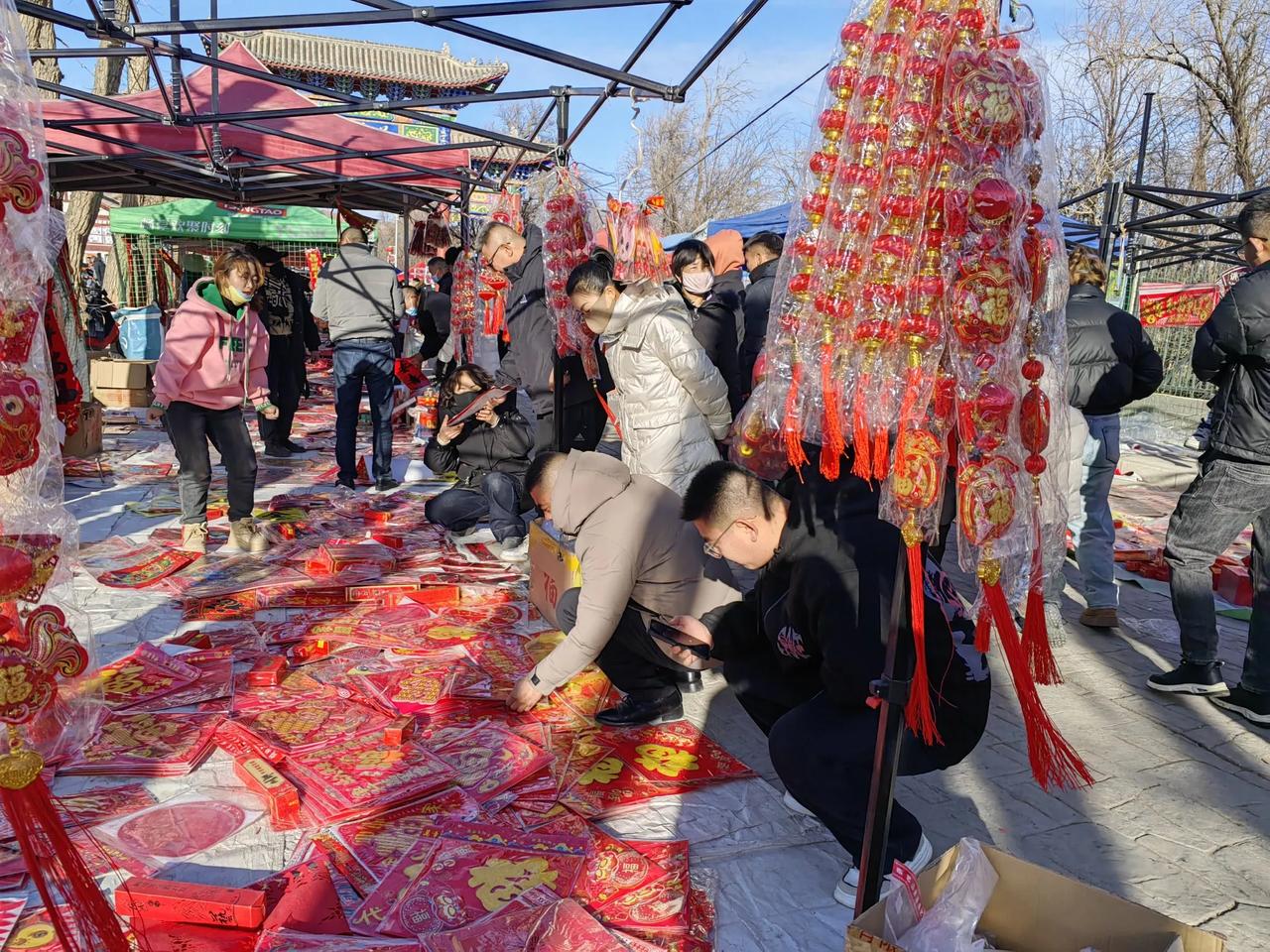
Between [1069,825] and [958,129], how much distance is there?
200 centimetres

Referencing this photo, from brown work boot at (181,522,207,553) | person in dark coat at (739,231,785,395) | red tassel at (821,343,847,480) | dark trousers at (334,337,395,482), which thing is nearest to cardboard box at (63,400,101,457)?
dark trousers at (334,337,395,482)

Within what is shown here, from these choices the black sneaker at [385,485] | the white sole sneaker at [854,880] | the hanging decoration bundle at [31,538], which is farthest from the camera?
the black sneaker at [385,485]

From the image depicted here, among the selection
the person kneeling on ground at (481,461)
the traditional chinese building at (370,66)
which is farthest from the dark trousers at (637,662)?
the traditional chinese building at (370,66)

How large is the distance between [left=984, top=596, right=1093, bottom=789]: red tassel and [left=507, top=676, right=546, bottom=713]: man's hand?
1.60 meters

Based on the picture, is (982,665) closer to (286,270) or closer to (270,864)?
(270,864)

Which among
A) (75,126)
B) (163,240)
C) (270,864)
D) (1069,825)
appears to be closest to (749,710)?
(1069,825)

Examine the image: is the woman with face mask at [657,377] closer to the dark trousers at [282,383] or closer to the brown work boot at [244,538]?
the brown work boot at [244,538]

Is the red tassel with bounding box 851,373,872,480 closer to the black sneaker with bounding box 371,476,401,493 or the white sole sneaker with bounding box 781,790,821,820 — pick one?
the white sole sneaker with bounding box 781,790,821,820

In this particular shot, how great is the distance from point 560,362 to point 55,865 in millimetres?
3481

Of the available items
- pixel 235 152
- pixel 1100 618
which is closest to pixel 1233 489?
pixel 1100 618

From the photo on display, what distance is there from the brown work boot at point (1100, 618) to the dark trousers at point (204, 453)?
166 inches

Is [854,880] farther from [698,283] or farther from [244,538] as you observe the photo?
[244,538]

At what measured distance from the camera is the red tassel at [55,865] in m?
1.56

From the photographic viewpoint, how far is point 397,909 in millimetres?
2041
